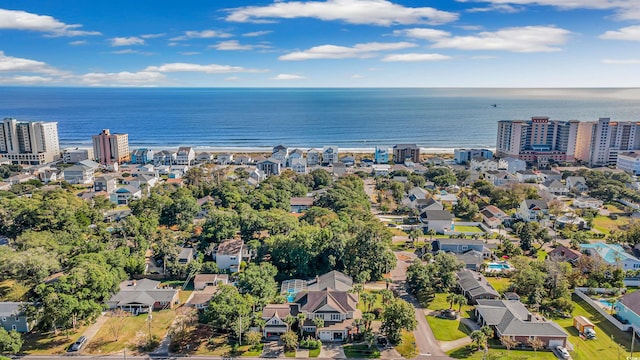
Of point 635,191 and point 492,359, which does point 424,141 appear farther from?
point 492,359

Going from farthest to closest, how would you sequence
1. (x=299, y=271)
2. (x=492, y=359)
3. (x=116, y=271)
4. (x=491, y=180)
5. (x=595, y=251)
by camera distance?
1. (x=491, y=180)
2. (x=595, y=251)
3. (x=299, y=271)
4. (x=116, y=271)
5. (x=492, y=359)

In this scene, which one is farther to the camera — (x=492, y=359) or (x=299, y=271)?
(x=299, y=271)

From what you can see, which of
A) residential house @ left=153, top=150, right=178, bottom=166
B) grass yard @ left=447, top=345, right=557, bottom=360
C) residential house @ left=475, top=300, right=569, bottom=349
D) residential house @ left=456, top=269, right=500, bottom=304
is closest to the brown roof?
residential house @ left=456, top=269, right=500, bottom=304

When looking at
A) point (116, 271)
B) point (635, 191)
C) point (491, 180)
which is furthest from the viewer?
point (491, 180)

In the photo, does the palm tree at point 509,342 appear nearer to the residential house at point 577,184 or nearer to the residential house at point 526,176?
the residential house at point 577,184

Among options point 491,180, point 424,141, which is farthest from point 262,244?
point 424,141

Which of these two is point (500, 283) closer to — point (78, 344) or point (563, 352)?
point (563, 352)

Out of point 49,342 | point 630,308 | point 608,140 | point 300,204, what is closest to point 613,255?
point 630,308
